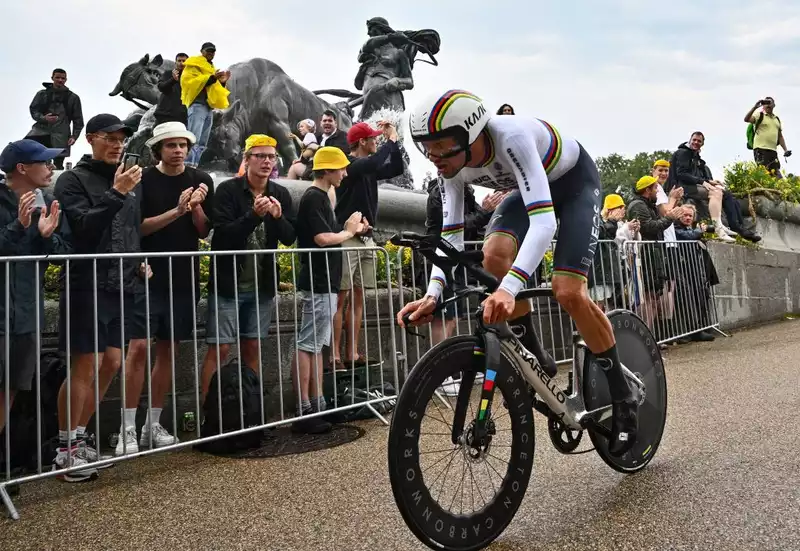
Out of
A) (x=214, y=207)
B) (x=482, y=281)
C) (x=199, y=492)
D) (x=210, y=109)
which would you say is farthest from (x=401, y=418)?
(x=210, y=109)

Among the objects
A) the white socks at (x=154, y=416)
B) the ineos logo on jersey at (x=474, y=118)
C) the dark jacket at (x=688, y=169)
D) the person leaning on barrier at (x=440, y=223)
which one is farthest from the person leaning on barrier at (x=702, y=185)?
the ineos logo on jersey at (x=474, y=118)

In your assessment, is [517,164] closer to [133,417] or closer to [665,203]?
[133,417]

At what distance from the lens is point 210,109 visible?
10.0m

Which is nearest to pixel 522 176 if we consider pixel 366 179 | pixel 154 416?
pixel 154 416

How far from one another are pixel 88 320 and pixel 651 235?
7.31 metres

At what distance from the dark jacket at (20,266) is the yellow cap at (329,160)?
7.64 ft

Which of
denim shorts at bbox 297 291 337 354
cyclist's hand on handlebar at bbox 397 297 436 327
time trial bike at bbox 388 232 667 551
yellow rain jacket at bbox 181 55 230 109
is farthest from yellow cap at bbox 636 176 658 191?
cyclist's hand on handlebar at bbox 397 297 436 327

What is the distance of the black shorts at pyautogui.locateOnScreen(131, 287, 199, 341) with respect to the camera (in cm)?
539

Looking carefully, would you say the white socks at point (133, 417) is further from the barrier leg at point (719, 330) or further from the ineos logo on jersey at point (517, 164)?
the barrier leg at point (719, 330)

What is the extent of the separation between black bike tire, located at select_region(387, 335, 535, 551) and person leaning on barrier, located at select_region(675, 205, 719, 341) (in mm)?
7554

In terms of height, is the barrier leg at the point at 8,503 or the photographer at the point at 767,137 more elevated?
the photographer at the point at 767,137

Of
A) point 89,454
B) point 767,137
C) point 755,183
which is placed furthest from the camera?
point 767,137

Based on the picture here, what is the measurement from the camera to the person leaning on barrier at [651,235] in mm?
9625

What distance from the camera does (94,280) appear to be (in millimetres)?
4820
